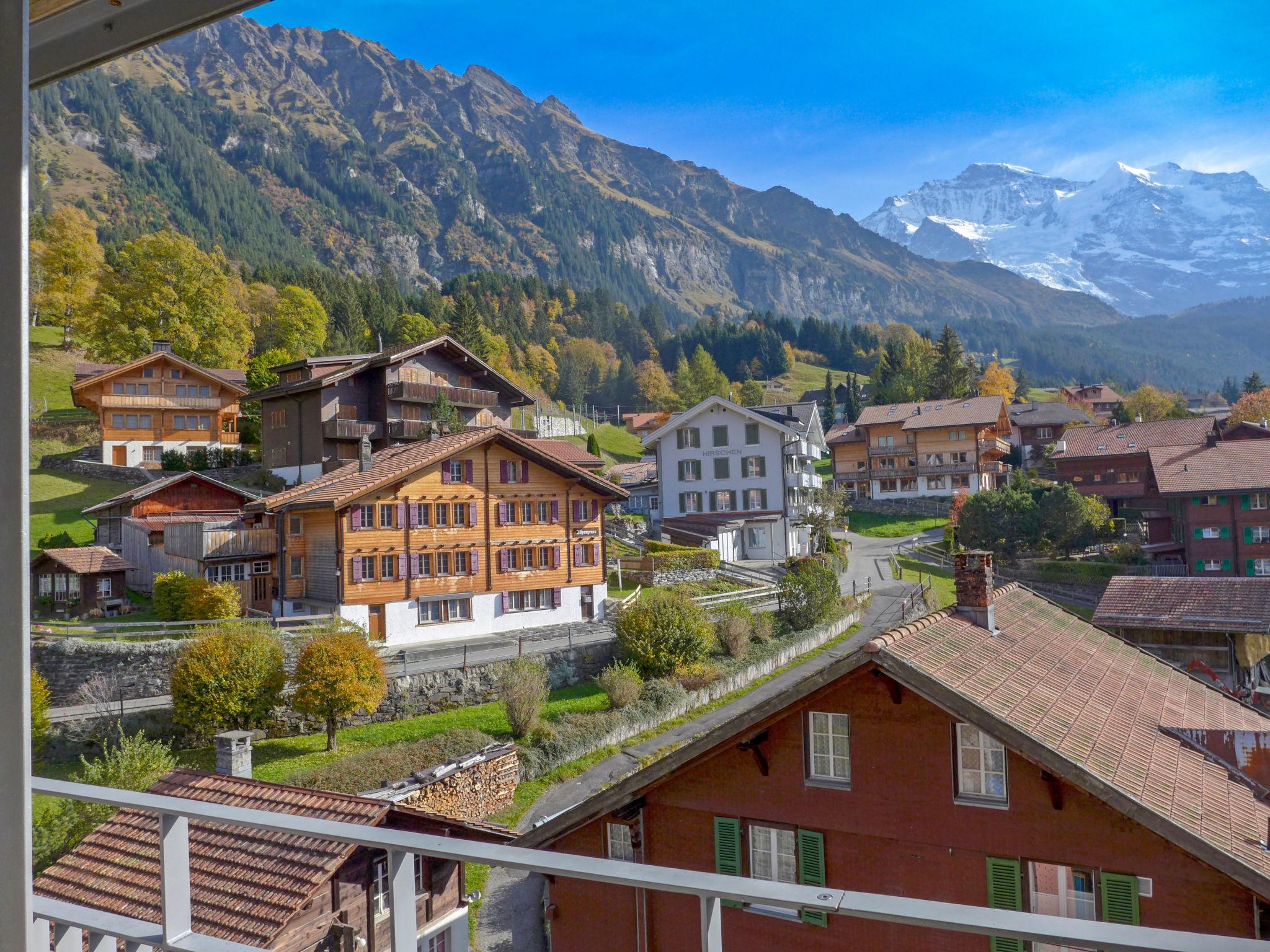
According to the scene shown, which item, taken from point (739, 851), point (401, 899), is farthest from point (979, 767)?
point (401, 899)

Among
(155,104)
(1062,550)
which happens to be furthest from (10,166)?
(155,104)

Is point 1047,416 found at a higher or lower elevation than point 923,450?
higher

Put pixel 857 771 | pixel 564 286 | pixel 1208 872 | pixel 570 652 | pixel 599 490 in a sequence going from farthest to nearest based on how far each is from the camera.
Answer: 1. pixel 564 286
2. pixel 599 490
3. pixel 570 652
4. pixel 857 771
5. pixel 1208 872

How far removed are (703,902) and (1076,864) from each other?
416 inches

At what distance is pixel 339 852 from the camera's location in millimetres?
11828

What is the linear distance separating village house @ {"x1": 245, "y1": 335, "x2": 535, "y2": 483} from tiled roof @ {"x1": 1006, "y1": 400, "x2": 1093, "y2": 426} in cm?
5424

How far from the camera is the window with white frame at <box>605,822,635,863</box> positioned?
1338 centimetres

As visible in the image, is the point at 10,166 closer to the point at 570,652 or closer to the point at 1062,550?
the point at 570,652

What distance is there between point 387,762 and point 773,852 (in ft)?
40.8

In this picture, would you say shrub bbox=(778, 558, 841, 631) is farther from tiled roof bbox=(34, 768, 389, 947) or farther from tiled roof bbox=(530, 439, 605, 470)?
tiled roof bbox=(34, 768, 389, 947)

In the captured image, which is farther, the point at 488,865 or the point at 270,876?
the point at 270,876

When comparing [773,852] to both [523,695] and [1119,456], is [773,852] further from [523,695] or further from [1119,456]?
[1119,456]

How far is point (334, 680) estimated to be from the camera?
22.4 metres

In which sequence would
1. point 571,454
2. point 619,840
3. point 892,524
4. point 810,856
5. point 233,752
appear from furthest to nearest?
1. point 892,524
2. point 571,454
3. point 233,752
4. point 619,840
5. point 810,856
